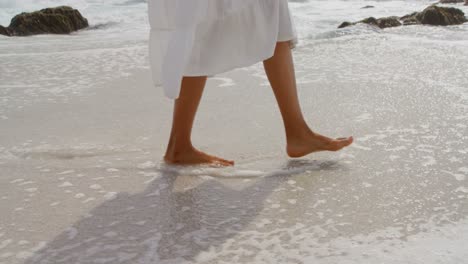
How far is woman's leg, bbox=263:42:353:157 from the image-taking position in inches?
96.1

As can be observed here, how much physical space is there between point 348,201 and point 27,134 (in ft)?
5.25

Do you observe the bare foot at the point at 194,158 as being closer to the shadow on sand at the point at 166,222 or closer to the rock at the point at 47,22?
the shadow on sand at the point at 166,222

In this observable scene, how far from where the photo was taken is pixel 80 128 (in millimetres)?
3092

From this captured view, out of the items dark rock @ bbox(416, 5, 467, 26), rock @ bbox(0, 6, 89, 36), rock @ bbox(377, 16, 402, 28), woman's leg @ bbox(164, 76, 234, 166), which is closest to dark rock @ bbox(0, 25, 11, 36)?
rock @ bbox(0, 6, 89, 36)

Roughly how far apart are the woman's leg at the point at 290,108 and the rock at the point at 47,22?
6381 millimetres

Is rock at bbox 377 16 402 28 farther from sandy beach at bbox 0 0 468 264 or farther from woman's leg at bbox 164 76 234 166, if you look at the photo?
woman's leg at bbox 164 76 234 166

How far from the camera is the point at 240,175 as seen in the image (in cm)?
236

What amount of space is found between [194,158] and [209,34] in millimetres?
482

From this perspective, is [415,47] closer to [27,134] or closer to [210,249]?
[27,134]

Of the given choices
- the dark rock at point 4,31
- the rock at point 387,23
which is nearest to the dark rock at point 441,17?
the rock at point 387,23

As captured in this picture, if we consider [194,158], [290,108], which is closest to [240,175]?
[194,158]

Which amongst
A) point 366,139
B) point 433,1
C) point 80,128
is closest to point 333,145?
point 366,139

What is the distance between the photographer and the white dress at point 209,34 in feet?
7.14

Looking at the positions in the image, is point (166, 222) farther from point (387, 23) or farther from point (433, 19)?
point (387, 23)
